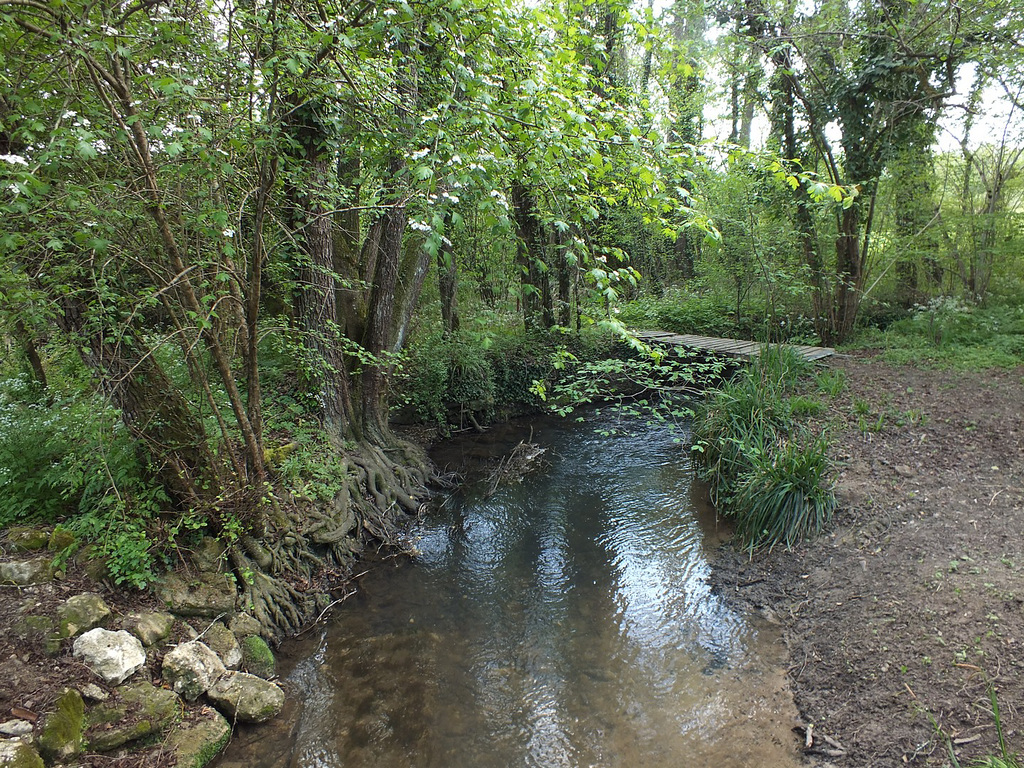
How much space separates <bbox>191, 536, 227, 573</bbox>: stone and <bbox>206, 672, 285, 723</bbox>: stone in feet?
2.78

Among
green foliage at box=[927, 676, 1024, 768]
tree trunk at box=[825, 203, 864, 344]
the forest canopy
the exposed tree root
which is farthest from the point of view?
tree trunk at box=[825, 203, 864, 344]

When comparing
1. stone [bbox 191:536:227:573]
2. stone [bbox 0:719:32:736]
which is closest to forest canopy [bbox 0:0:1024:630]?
stone [bbox 191:536:227:573]

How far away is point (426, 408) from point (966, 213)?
420 inches

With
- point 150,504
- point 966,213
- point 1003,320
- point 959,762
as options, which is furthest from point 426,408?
point 966,213

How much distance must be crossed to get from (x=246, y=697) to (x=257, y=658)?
435 mm

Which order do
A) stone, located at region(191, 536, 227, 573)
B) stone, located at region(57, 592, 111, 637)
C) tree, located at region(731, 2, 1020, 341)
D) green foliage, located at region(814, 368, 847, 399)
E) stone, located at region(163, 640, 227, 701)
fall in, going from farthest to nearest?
tree, located at region(731, 2, 1020, 341) < green foliage, located at region(814, 368, 847, 399) < stone, located at region(191, 536, 227, 573) < stone, located at region(163, 640, 227, 701) < stone, located at region(57, 592, 111, 637)

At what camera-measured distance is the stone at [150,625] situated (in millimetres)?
3273

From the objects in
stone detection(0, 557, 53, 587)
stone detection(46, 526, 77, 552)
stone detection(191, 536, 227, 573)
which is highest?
stone detection(46, 526, 77, 552)

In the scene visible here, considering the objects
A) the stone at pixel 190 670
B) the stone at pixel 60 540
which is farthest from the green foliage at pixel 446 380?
the stone at pixel 190 670

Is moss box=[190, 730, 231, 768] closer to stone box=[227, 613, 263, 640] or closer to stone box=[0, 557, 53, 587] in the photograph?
stone box=[227, 613, 263, 640]

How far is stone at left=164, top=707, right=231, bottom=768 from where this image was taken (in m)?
2.91

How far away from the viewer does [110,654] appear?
9.96 feet

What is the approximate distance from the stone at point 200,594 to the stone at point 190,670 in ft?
1.08

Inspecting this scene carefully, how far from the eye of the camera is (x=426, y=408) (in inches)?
320
